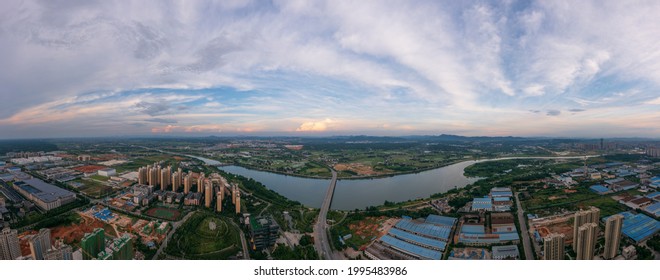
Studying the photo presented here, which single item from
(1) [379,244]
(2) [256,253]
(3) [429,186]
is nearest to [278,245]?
(2) [256,253]

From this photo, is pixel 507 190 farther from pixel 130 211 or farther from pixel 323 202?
pixel 130 211

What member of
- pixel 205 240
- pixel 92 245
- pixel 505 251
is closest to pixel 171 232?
pixel 205 240

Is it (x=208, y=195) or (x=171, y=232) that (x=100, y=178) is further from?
(x=171, y=232)

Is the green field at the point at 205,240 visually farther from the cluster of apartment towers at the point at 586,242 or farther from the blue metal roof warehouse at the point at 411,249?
the cluster of apartment towers at the point at 586,242

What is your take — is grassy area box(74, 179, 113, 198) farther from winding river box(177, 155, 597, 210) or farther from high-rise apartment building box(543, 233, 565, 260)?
high-rise apartment building box(543, 233, 565, 260)

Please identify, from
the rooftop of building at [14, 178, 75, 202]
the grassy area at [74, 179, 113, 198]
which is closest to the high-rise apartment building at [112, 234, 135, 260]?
the rooftop of building at [14, 178, 75, 202]
